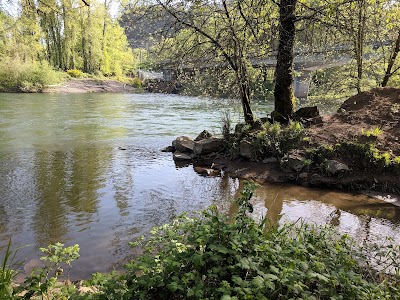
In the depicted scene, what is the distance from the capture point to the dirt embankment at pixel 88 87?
119 feet

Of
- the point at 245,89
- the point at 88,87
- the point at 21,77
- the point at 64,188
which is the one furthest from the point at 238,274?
the point at 88,87

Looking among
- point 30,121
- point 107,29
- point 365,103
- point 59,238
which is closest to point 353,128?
point 365,103

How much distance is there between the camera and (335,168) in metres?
7.52

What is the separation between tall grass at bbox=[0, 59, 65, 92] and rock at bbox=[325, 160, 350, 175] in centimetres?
3339

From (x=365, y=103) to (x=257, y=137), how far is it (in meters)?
3.22

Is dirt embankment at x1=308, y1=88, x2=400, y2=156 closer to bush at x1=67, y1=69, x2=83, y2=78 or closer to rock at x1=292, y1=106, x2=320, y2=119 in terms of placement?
rock at x1=292, y1=106, x2=320, y2=119

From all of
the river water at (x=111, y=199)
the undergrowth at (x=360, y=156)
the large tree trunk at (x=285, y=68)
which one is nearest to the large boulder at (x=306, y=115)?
the large tree trunk at (x=285, y=68)

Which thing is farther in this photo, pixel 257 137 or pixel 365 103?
pixel 365 103

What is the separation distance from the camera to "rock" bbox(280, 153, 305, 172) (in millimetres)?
7953

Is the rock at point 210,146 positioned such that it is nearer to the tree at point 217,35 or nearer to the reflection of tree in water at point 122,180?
the tree at point 217,35

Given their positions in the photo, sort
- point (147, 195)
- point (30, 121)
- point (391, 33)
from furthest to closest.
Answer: point (30, 121), point (391, 33), point (147, 195)

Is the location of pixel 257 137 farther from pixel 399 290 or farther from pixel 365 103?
pixel 399 290

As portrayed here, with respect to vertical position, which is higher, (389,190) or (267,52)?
(267,52)

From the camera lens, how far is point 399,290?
2.70 m
